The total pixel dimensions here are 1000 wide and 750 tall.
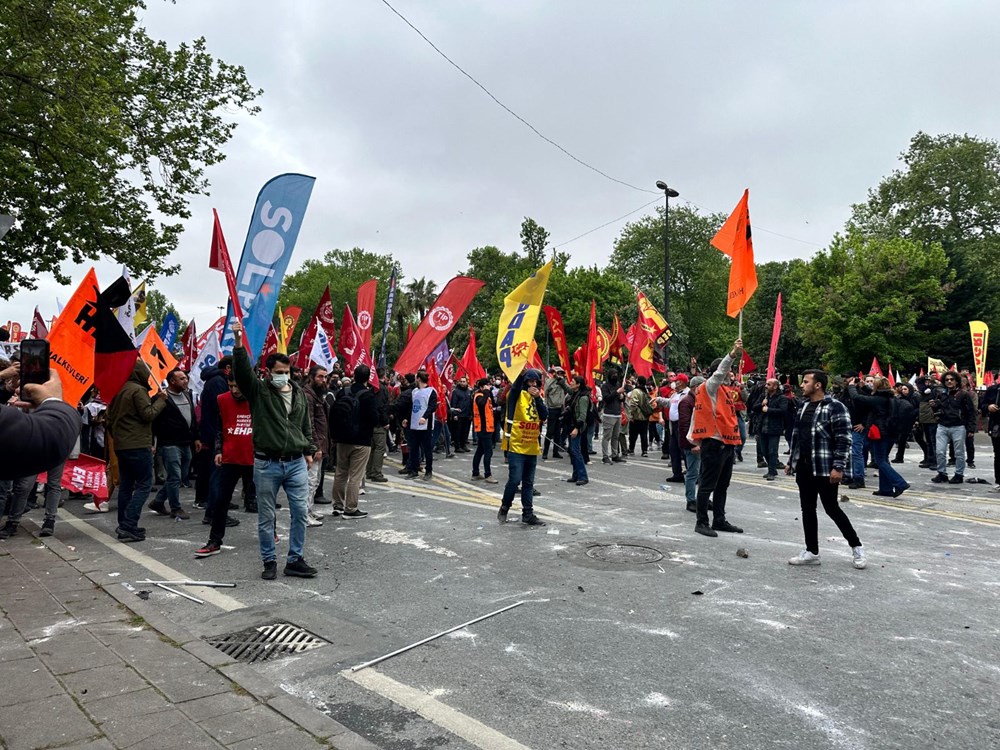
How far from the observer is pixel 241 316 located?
6191 millimetres

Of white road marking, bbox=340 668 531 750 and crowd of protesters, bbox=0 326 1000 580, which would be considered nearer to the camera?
white road marking, bbox=340 668 531 750

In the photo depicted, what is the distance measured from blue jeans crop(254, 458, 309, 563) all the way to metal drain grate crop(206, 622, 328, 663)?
1273mm

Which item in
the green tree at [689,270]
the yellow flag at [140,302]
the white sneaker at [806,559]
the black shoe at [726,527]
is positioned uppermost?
the green tree at [689,270]

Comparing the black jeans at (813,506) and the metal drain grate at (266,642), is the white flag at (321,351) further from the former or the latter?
the black jeans at (813,506)

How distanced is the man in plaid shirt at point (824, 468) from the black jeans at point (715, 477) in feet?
4.12

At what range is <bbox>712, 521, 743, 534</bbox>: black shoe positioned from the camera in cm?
802

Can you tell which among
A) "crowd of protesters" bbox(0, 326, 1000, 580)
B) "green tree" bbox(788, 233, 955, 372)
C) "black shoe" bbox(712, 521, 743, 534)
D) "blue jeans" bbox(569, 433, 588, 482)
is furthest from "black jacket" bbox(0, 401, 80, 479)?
"green tree" bbox(788, 233, 955, 372)

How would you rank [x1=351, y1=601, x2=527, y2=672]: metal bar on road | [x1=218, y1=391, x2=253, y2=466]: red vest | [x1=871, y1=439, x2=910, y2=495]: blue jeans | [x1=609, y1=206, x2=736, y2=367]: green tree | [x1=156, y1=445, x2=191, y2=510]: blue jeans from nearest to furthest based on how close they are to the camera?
[x1=351, y1=601, x2=527, y2=672]: metal bar on road, [x1=218, y1=391, x2=253, y2=466]: red vest, [x1=156, y1=445, x2=191, y2=510]: blue jeans, [x1=871, y1=439, x2=910, y2=495]: blue jeans, [x1=609, y1=206, x2=736, y2=367]: green tree

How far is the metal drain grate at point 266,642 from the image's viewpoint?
4379 millimetres

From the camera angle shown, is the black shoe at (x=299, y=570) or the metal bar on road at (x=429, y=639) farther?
the black shoe at (x=299, y=570)

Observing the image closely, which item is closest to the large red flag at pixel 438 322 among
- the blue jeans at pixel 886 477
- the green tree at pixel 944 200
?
the blue jeans at pixel 886 477

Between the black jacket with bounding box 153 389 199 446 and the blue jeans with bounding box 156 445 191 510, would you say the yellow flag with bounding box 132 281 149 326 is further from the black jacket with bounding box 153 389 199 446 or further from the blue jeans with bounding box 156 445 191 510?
the blue jeans with bounding box 156 445 191 510

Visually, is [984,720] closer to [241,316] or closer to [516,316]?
[241,316]

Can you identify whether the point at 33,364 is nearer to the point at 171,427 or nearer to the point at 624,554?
the point at 624,554
